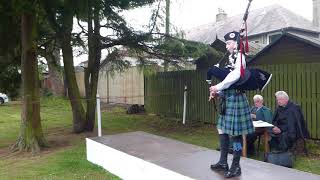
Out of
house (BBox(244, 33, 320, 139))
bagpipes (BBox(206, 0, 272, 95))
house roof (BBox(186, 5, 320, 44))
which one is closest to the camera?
bagpipes (BBox(206, 0, 272, 95))

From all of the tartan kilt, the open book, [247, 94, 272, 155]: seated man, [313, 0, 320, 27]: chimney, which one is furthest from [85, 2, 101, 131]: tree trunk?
[313, 0, 320, 27]: chimney

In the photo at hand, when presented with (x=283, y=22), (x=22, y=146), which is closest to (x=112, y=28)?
(x=22, y=146)

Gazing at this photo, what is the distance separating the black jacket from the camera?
24.6 feet

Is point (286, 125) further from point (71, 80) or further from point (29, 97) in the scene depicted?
point (71, 80)

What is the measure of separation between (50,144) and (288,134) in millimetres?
5843

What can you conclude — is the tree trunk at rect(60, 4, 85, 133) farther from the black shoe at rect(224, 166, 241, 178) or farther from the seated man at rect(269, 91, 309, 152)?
the black shoe at rect(224, 166, 241, 178)

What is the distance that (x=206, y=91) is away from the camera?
544 inches

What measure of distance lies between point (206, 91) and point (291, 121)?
635cm

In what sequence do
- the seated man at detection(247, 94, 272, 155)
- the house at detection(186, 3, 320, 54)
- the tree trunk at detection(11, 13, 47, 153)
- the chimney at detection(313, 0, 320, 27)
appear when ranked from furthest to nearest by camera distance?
the chimney at detection(313, 0, 320, 27), the house at detection(186, 3, 320, 54), the tree trunk at detection(11, 13, 47, 153), the seated man at detection(247, 94, 272, 155)

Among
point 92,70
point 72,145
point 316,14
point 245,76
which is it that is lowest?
point 72,145

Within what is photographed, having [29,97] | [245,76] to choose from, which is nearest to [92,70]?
[29,97]

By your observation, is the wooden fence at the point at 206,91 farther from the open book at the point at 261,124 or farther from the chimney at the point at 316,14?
the chimney at the point at 316,14

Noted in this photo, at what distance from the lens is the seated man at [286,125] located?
7512mm

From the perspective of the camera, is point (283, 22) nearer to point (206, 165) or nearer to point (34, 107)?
point (34, 107)
